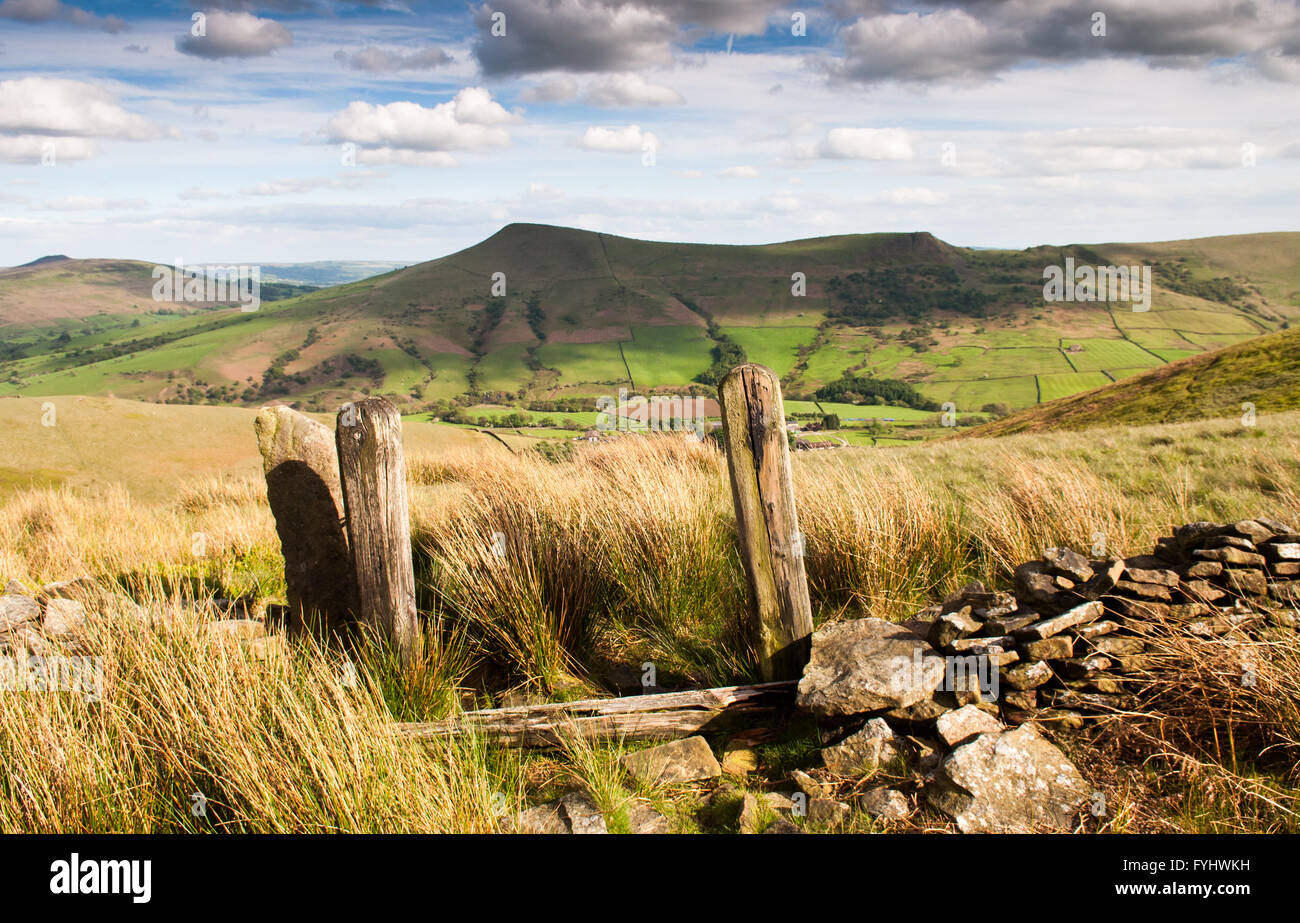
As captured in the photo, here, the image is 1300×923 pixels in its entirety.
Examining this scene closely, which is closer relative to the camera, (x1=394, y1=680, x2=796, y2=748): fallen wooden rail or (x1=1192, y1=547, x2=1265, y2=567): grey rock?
(x1=1192, y1=547, x2=1265, y2=567): grey rock

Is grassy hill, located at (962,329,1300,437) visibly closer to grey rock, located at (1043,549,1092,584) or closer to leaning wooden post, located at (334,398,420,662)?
grey rock, located at (1043,549,1092,584)

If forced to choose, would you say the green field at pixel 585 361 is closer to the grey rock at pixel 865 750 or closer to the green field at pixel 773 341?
the green field at pixel 773 341

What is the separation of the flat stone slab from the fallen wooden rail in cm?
37

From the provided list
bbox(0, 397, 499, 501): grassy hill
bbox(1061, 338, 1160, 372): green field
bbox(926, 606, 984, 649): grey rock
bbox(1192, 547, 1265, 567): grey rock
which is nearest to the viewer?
bbox(1192, 547, 1265, 567): grey rock

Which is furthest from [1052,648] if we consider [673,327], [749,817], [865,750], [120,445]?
[673,327]

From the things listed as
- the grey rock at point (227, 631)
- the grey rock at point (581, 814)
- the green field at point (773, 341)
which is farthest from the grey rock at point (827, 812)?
the green field at point (773, 341)

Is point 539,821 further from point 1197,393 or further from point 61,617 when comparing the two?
point 1197,393

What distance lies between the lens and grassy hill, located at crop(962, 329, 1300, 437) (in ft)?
86.7

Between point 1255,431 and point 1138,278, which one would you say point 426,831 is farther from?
point 1138,278

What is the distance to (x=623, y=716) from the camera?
167 inches

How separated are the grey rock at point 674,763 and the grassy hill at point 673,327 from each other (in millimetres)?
88347

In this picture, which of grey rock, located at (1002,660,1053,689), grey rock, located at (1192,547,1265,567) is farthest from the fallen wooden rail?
grey rock, located at (1192,547,1265,567)

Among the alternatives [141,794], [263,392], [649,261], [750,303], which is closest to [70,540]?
[141,794]

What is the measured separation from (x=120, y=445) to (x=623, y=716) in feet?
44.9
